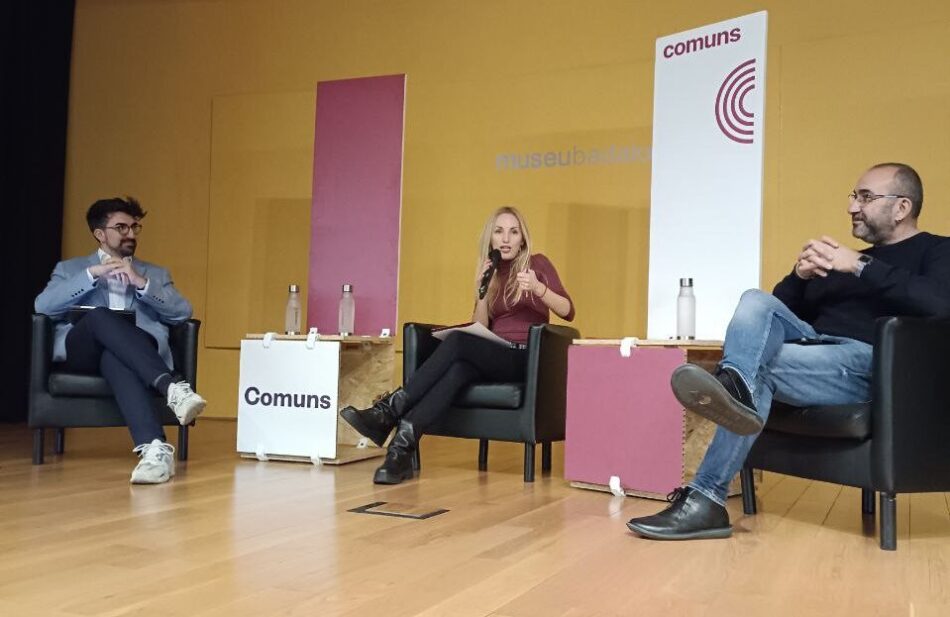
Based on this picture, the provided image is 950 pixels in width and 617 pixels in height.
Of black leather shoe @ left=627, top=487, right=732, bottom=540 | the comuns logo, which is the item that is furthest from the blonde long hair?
black leather shoe @ left=627, top=487, right=732, bottom=540

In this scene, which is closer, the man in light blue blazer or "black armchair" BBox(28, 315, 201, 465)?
the man in light blue blazer

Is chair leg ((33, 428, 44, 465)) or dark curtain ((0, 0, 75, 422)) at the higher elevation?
dark curtain ((0, 0, 75, 422))

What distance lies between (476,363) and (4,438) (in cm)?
285

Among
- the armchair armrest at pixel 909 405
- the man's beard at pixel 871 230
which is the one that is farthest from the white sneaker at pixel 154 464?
the man's beard at pixel 871 230

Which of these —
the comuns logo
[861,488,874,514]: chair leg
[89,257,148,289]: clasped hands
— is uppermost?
the comuns logo

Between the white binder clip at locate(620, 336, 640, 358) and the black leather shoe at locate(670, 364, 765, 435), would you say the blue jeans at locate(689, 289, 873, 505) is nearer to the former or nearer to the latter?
the black leather shoe at locate(670, 364, 765, 435)

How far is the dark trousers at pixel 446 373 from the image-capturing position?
338cm

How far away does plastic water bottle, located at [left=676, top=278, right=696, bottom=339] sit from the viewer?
3090mm

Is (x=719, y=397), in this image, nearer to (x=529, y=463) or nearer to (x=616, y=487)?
(x=616, y=487)

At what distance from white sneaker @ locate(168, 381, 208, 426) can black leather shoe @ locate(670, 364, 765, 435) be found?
5.99 feet

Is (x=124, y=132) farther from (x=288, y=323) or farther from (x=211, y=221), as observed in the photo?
(x=288, y=323)

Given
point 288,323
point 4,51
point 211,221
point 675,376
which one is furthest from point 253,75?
point 675,376

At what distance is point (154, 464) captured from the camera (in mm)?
3100

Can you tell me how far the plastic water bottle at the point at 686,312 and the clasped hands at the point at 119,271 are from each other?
2.14 meters
